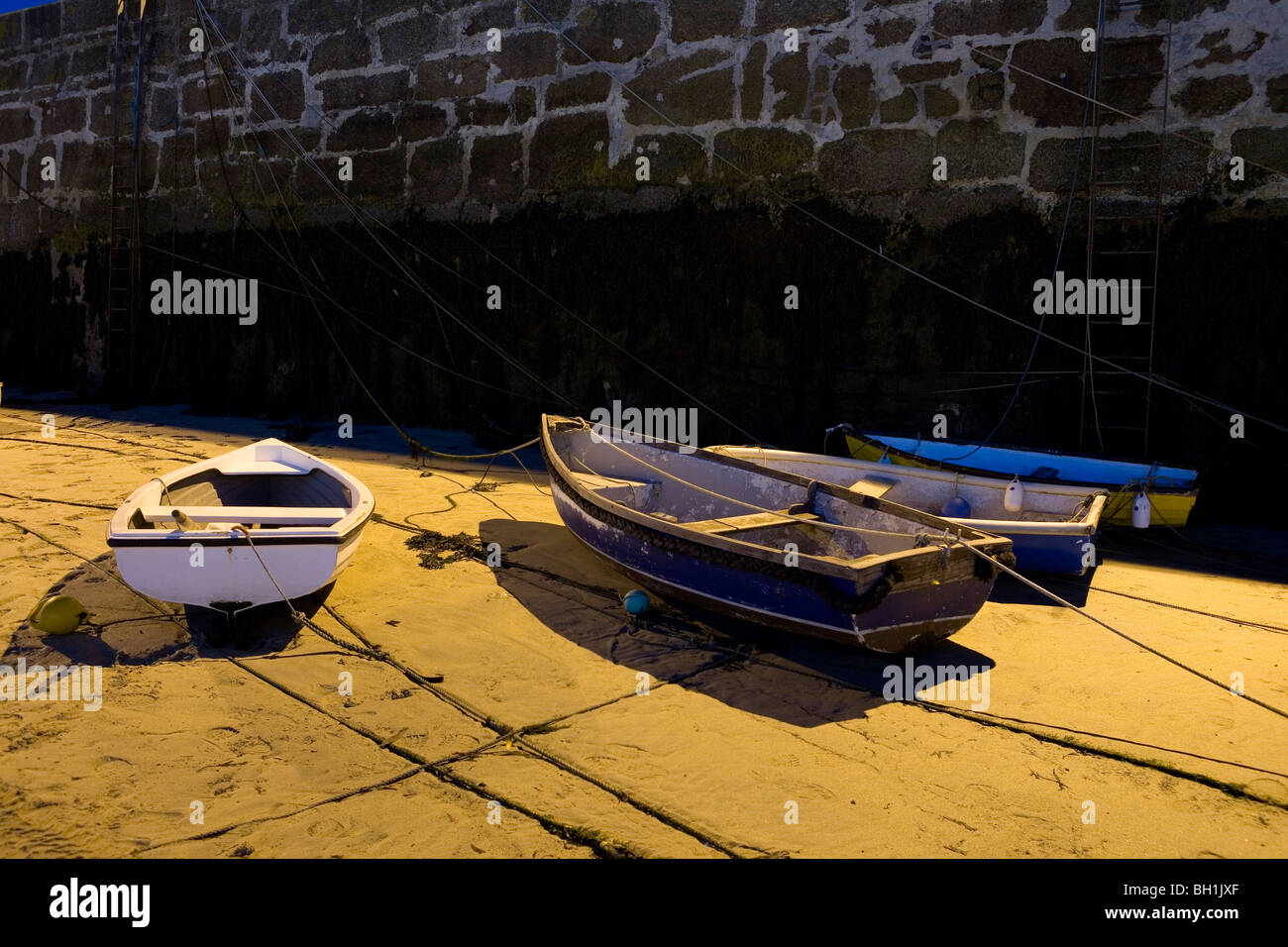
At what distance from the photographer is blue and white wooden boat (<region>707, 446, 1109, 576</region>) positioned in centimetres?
617

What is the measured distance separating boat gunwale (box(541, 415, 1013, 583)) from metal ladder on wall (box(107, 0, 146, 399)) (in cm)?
886

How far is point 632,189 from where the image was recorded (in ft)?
34.1

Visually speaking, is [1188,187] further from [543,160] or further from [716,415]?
[543,160]

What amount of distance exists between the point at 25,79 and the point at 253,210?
17.1 feet

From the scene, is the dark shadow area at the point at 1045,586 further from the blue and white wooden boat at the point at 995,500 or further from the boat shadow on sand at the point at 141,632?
the boat shadow on sand at the point at 141,632

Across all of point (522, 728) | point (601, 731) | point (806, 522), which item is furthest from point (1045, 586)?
point (522, 728)

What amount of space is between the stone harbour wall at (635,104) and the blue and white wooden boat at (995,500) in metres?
3.03

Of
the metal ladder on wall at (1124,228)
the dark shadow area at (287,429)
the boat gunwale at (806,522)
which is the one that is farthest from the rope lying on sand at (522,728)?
the metal ladder on wall at (1124,228)

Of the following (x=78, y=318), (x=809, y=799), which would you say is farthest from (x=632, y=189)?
(x=78, y=318)

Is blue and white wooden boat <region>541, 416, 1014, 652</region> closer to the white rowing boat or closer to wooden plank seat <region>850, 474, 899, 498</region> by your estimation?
wooden plank seat <region>850, 474, 899, 498</region>

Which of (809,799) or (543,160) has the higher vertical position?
(543,160)

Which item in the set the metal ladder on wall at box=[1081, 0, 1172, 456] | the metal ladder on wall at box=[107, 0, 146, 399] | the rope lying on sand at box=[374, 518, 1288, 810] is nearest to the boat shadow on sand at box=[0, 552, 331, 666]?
the rope lying on sand at box=[374, 518, 1288, 810]

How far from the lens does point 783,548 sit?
18.7ft
